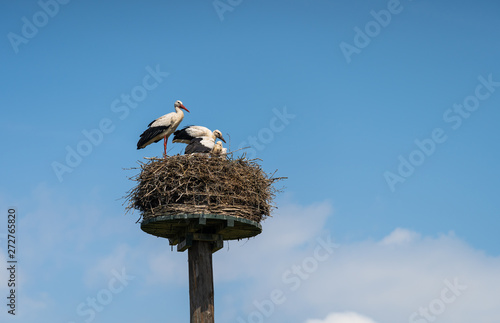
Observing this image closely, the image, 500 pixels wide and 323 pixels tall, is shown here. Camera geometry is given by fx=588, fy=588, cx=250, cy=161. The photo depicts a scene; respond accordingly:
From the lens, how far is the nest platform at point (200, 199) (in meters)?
9.05

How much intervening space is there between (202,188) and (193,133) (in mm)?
3630

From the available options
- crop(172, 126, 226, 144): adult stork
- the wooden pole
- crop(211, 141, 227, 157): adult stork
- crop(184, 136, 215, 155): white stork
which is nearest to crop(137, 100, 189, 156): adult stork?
crop(172, 126, 226, 144): adult stork

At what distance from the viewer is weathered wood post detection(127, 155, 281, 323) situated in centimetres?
898

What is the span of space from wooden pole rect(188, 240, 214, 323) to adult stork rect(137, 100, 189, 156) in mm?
3938

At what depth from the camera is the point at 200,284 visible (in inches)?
355

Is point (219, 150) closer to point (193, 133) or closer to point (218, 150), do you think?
point (218, 150)

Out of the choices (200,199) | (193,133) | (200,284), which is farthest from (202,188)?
(193,133)

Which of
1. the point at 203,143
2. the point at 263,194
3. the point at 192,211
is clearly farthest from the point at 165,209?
the point at 203,143

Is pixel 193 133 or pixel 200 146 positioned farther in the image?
pixel 193 133

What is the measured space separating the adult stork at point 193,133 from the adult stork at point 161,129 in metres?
0.23

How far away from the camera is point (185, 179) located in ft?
30.7

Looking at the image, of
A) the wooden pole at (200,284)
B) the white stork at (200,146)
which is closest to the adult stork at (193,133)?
the white stork at (200,146)

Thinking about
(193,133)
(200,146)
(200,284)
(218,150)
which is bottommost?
(200,284)

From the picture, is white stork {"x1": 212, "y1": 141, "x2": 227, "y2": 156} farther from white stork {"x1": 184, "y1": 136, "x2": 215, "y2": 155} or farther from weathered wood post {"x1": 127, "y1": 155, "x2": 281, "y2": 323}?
weathered wood post {"x1": 127, "y1": 155, "x2": 281, "y2": 323}
